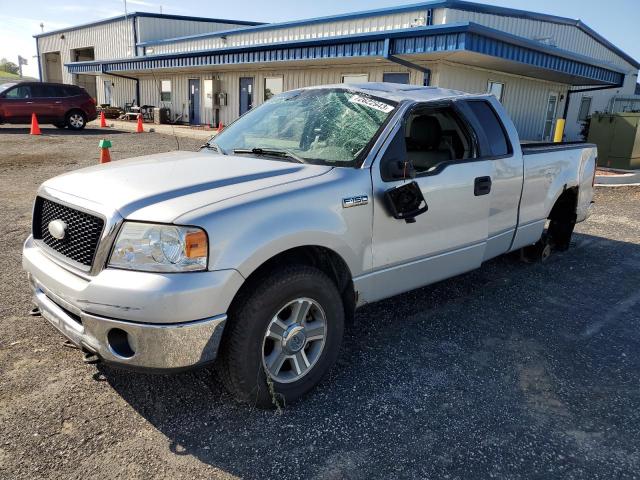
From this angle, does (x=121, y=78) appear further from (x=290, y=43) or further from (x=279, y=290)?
(x=279, y=290)

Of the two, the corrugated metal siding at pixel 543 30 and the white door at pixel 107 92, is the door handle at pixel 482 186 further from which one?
the white door at pixel 107 92

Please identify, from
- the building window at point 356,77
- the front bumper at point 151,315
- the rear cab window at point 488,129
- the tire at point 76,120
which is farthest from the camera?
the tire at point 76,120

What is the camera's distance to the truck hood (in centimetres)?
257

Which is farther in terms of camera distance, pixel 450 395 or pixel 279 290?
pixel 450 395

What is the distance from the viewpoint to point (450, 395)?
3.13 m

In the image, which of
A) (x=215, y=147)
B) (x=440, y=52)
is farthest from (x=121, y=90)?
(x=215, y=147)

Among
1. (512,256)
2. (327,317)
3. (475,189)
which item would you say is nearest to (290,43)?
(512,256)

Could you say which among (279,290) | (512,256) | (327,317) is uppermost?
(279,290)

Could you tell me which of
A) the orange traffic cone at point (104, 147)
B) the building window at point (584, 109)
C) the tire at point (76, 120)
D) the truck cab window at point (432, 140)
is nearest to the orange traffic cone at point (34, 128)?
the tire at point (76, 120)

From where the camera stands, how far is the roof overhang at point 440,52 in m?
12.5

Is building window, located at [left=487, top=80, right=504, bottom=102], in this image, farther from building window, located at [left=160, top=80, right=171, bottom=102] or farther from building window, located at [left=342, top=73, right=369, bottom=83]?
building window, located at [left=160, top=80, right=171, bottom=102]

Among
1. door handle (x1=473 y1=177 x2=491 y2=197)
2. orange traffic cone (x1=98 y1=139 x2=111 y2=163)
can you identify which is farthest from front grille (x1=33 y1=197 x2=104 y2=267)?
orange traffic cone (x1=98 y1=139 x2=111 y2=163)

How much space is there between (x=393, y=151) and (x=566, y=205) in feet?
11.3

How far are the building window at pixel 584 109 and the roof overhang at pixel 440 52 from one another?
4.23 m
